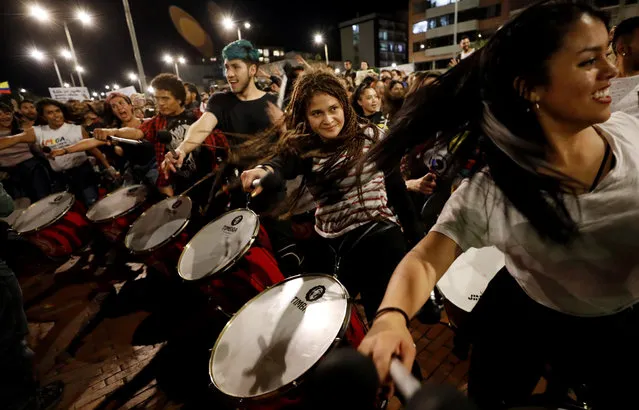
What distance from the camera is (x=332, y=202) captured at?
229 centimetres

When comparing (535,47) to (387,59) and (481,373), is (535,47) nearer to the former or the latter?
(481,373)

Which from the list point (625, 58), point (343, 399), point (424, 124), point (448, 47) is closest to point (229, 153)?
point (424, 124)

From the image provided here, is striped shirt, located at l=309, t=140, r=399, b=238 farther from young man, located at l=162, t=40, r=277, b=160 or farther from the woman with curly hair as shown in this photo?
young man, located at l=162, t=40, r=277, b=160

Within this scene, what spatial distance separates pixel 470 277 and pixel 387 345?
1499mm

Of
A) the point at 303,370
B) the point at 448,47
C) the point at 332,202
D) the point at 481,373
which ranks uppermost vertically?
the point at 448,47

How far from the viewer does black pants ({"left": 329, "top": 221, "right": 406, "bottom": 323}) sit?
2.23 meters

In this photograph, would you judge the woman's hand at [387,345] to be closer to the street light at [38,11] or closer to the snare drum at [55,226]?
the snare drum at [55,226]

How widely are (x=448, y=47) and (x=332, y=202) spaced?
5207 cm

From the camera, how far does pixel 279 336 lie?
1747 mm

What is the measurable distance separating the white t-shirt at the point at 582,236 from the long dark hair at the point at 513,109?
0.06m

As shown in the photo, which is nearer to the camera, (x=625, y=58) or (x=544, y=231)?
(x=544, y=231)

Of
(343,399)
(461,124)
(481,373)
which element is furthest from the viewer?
(481,373)

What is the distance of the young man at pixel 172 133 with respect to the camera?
430 cm

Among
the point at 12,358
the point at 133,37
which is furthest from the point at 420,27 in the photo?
the point at 12,358
